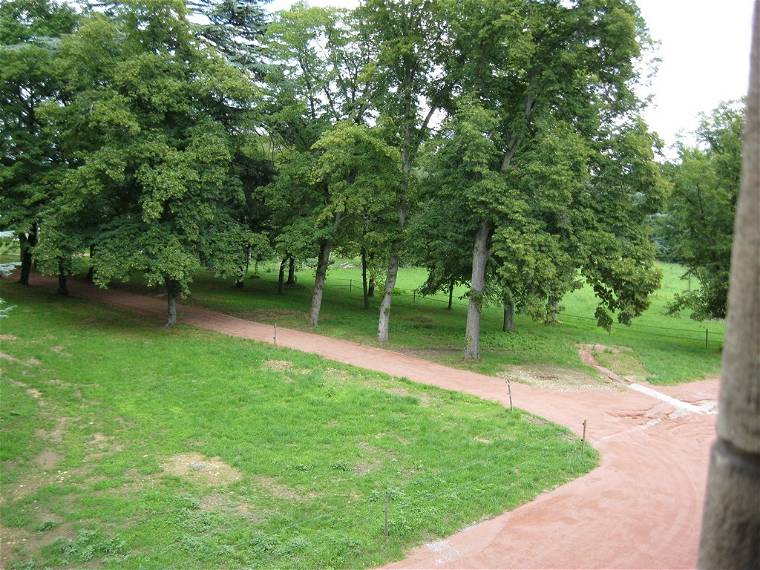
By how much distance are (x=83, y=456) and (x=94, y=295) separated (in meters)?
20.5

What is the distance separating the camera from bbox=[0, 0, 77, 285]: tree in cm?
2469

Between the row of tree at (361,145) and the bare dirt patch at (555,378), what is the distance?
7.45 ft

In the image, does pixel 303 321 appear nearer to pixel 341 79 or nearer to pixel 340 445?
pixel 341 79

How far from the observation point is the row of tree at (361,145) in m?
20.4

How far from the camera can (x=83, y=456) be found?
12289 millimetres

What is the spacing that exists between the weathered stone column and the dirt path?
25.1ft

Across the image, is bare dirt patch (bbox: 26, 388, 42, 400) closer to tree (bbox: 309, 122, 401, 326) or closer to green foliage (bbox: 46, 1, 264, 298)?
green foliage (bbox: 46, 1, 264, 298)

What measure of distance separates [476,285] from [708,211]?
1372 cm

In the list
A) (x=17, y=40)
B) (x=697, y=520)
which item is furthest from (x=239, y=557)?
(x=17, y=40)

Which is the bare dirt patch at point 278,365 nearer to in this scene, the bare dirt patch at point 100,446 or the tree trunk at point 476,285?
the bare dirt patch at point 100,446

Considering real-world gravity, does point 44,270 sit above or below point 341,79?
below

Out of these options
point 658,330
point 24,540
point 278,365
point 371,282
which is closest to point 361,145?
point 278,365

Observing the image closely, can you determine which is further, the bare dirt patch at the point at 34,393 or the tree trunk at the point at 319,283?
the tree trunk at the point at 319,283

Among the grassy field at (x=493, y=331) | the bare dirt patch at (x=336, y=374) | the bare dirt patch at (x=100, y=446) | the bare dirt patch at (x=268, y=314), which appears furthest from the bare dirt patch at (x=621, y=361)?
the bare dirt patch at (x=100, y=446)
